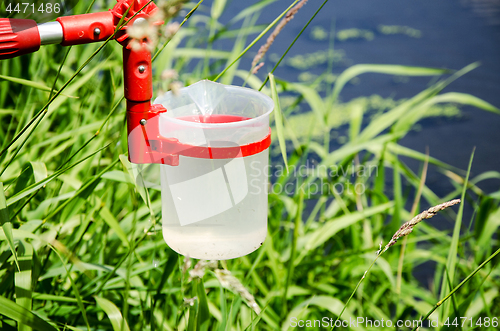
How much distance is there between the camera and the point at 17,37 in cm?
52

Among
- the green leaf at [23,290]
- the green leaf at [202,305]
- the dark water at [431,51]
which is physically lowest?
the dark water at [431,51]

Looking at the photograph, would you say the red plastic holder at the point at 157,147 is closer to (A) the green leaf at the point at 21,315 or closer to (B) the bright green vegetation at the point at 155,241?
(B) the bright green vegetation at the point at 155,241

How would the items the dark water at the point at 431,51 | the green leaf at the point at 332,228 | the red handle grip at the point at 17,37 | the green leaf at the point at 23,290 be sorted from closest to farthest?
the red handle grip at the point at 17,37 < the green leaf at the point at 23,290 < the green leaf at the point at 332,228 < the dark water at the point at 431,51

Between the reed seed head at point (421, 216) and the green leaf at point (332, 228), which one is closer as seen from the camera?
the reed seed head at point (421, 216)

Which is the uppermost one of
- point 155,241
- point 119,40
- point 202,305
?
point 119,40

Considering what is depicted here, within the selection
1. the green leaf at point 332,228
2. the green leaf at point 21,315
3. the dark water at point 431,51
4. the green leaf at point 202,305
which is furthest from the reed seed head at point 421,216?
the dark water at point 431,51

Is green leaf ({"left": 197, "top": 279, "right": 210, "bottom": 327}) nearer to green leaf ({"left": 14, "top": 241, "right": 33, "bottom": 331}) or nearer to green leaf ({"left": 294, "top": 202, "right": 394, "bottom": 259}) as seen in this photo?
green leaf ({"left": 14, "top": 241, "right": 33, "bottom": 331})

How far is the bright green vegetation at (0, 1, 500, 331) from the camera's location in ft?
2.39

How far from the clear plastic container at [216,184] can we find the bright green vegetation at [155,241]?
0.04 meters

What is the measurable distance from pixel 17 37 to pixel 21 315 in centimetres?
38

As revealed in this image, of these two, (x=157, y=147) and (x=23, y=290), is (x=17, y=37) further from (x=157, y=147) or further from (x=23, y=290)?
(x=23, y=290)

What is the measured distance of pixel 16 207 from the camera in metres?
0.77

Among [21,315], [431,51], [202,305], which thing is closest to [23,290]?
[21,315]

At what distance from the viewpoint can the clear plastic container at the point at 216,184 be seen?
2.01ft
